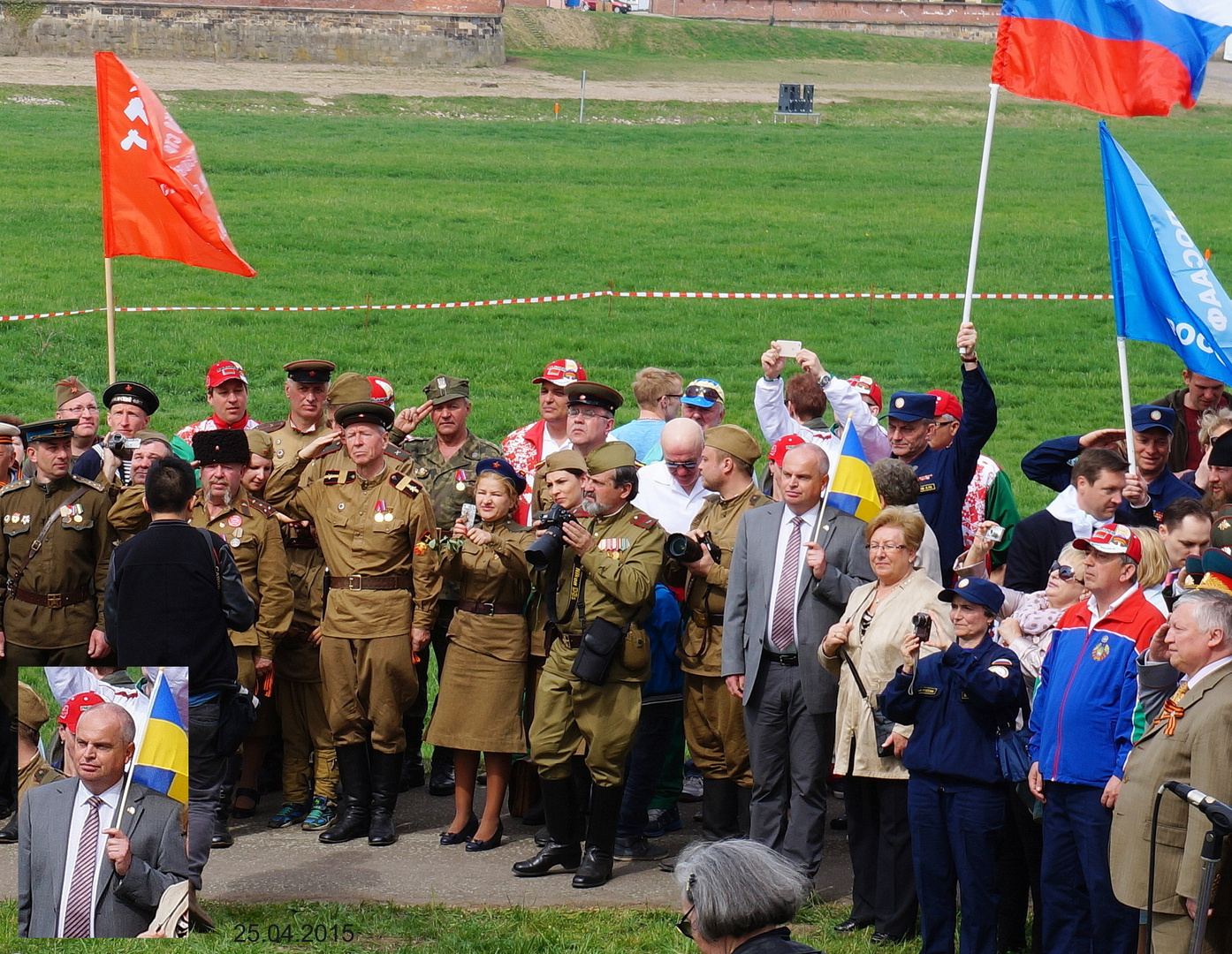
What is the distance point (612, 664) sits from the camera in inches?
308

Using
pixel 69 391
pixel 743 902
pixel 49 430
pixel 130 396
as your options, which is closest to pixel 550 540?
pixel 49 430

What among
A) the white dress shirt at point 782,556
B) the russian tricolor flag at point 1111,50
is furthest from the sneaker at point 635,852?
the russian tricolor flag at point 1111,50

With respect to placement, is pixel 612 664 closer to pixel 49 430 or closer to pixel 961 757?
pixel 961 757

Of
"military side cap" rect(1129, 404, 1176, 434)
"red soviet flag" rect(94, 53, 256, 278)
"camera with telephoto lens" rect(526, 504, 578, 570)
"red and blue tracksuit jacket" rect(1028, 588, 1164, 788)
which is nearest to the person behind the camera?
"red and blue tracksuit jacket" rect(1028, 588, 1164, 788)

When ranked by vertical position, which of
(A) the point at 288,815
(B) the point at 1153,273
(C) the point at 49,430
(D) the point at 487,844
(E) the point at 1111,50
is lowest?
(A) the point at 288,815

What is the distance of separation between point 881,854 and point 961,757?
0.88 m

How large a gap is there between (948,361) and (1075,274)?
19.3 feet

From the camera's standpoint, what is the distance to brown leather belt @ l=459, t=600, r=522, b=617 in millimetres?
8328

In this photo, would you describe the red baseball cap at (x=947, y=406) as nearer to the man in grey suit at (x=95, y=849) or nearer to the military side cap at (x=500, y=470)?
the military side cap at (x=500, y=470)

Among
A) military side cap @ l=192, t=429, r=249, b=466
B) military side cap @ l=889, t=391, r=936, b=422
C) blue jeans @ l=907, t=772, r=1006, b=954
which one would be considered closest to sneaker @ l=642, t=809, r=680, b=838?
blue jeans @ l=907, t=772, r=1006, b=954

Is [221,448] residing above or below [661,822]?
above

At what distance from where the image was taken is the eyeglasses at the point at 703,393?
988cm

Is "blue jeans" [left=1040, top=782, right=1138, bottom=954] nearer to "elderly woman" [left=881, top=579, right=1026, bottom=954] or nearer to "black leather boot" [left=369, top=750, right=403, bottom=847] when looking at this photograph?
"elderly woman" [left=881, top=579, right=1026, bottom=954]

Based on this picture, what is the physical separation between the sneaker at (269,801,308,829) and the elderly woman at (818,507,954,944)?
3159mm
